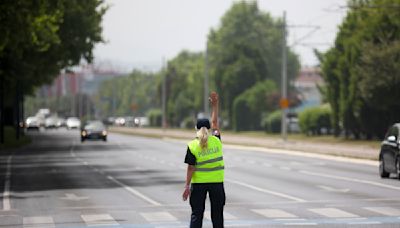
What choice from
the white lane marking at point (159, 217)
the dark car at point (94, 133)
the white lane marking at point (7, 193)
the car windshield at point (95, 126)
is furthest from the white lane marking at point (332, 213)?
the car windshield at point (95, 126)

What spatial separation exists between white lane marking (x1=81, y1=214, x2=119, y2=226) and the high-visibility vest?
5.41 meters

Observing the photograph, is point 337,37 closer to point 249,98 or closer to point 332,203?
point 249,98

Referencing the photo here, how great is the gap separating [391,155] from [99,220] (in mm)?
13224

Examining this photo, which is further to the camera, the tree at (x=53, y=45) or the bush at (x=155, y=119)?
the bush at (x=155, y=119)

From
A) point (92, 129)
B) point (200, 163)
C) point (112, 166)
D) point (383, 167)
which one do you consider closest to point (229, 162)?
point (112, 166)

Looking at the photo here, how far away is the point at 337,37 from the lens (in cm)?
8400

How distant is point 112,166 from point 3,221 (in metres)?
22.4

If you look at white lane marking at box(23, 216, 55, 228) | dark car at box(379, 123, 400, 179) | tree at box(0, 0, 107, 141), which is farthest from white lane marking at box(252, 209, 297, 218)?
tree at box(0, 0, 107, 141)

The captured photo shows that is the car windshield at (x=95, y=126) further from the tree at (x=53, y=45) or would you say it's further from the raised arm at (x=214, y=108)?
the raised arm at (x=214, y=108)

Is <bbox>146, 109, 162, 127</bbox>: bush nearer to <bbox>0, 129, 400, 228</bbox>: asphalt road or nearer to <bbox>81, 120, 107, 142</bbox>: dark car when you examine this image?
<bbox>81, 120, 107, 142</bbox>: dark car

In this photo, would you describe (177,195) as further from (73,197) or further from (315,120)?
(315,120)

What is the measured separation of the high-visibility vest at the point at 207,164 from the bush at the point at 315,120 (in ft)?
264

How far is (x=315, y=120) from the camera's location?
314 ft

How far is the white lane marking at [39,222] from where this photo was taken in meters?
19.1
